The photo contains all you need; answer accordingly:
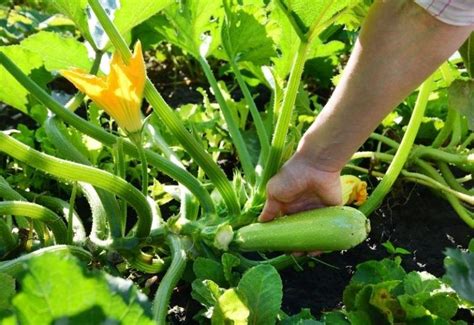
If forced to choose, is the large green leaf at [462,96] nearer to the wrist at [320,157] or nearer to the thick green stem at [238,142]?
the wrist at [320,157]

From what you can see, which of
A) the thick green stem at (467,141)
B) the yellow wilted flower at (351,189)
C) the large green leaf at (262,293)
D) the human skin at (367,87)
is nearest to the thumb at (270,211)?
the human skin at (367,87)

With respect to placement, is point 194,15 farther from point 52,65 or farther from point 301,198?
point 301,198

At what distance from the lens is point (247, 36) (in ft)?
6.69

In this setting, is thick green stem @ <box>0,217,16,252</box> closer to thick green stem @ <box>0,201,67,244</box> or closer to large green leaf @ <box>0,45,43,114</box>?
thick green stem @ <box>0,201,67,244</box>

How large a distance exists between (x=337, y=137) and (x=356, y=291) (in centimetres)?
33

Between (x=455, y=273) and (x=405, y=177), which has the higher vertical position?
(x=455, y=273)

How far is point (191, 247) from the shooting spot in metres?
1.74

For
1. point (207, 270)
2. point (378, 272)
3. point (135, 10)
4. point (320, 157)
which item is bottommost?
point (378, 272)

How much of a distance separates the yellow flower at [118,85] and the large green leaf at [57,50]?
0.57 m

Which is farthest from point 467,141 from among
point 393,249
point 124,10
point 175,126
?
point 124,10

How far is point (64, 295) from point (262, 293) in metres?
0.81

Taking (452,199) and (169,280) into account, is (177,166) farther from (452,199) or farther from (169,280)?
(452,199)

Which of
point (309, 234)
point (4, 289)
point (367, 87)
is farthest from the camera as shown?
point (309, 234)

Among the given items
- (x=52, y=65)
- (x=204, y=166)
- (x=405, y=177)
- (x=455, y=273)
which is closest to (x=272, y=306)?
(x=455, y=273)
